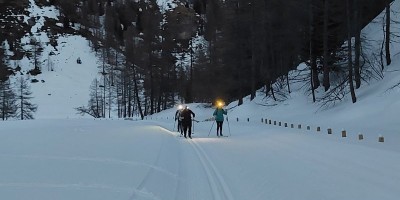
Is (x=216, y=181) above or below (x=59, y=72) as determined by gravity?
below

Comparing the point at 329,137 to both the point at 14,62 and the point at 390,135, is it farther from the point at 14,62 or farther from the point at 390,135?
the point at 14,62

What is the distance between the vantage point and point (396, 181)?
31.1ft

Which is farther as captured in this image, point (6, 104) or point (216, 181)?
point (6, 104)

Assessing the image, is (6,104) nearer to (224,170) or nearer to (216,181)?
(224,170)

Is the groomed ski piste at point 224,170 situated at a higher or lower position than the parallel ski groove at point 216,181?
higher

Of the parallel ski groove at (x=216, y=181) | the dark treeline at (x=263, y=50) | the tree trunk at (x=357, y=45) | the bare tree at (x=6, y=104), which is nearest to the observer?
the parallel ski groove at (x=216, y=181)

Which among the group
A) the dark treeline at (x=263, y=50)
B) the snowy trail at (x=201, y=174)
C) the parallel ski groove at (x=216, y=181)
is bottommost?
the parallel ski groove at (x=216, y=181)

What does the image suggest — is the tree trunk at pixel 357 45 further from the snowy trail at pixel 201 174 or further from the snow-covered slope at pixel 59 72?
the snow-covered slope at pixel 59 72

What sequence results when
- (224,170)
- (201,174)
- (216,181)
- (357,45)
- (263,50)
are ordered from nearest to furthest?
(216,181) < (201,174) < (224,170) < (357,45) < (263,50)

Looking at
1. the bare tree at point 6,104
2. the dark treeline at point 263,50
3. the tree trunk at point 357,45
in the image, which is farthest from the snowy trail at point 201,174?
the bare tree at point 6,104

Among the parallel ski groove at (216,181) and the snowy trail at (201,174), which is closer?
the snowy trail at (201,174)

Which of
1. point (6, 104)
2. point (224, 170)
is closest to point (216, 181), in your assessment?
point (224, 170)

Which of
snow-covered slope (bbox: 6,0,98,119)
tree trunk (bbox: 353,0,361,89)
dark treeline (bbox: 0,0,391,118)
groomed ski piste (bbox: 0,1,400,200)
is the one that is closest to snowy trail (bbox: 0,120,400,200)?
groomed ski piste (bbox: 0,1,400,200)

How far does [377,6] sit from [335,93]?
40.8 feet
